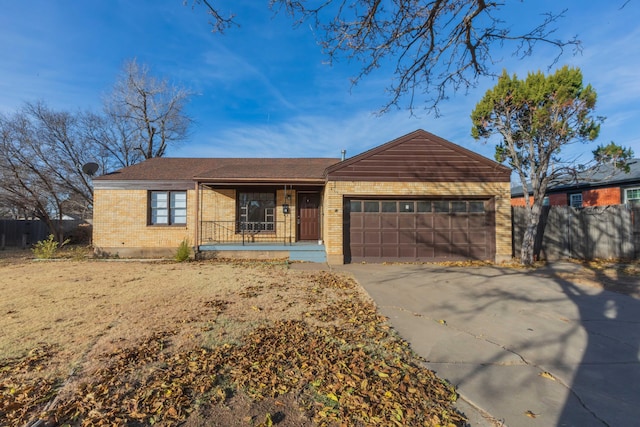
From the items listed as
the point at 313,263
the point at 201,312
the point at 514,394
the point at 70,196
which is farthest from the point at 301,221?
the point at 70,196

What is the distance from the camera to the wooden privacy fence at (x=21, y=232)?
19.1 m

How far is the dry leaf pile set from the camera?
252 cm

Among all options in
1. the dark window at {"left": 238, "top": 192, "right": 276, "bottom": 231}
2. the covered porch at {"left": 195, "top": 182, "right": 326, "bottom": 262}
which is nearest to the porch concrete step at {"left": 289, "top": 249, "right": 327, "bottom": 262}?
the covered porch at {"left": 195, "top": 182, "right": 326, "bottom": 262}

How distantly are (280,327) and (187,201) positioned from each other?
10.9 meters

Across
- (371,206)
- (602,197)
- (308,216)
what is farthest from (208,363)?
(602,197)

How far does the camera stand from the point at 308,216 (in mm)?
14156

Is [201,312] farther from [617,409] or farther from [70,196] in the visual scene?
[70,196]

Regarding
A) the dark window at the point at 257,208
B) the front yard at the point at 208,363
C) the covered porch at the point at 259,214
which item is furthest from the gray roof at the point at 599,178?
the dark window at the point at 257,208

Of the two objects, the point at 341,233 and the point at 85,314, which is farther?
the point at 341,233

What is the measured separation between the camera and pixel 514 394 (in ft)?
9.61

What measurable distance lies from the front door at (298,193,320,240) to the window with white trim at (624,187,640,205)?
644 inches

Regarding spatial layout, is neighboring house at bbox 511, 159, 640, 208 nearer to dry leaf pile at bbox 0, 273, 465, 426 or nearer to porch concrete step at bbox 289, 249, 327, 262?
porch concrete step at bbox 289, 249, 327, 262

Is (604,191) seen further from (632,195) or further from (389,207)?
(389,207)

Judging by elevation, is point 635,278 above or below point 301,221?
below
